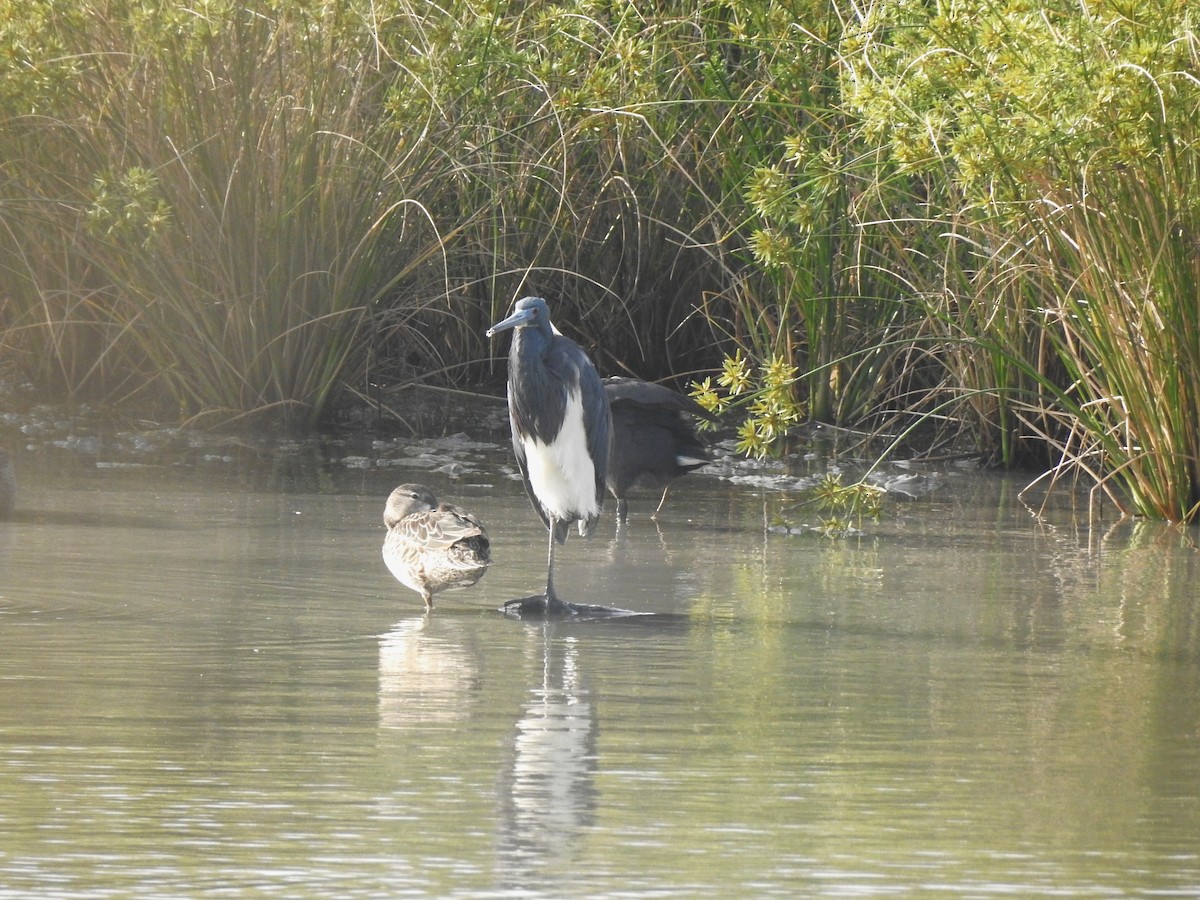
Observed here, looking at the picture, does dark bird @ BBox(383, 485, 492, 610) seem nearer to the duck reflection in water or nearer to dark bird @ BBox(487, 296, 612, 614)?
the duck reflection in water

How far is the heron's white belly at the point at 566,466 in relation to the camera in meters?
6.59

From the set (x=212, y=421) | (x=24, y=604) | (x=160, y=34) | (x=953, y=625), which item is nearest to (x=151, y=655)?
(x=24, y=604)

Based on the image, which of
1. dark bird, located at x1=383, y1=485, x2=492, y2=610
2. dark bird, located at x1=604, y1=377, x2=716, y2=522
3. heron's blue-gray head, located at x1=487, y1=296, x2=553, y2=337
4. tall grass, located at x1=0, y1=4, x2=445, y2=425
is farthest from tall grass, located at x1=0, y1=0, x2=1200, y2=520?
dark bird, located at x1=383, y1=485, x2=492, y2=610

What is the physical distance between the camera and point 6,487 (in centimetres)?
741

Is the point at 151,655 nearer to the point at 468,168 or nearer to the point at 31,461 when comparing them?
the point at 31,461

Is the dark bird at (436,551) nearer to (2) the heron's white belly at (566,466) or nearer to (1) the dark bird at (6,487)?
(2) the heron's white belly at (566,466)

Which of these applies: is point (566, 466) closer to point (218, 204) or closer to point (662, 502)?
point (662, 502)

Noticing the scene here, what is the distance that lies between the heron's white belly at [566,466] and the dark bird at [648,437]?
138cm

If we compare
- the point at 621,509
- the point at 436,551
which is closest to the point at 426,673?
the point at 436,551

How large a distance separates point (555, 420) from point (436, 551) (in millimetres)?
888

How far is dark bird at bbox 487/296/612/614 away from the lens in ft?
21.4

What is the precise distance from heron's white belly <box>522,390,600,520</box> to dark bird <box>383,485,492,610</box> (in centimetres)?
51

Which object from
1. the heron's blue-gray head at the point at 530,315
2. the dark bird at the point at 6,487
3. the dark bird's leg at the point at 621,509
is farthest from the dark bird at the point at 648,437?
the dark bird at the point at 6,487

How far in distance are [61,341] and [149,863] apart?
7695mm
